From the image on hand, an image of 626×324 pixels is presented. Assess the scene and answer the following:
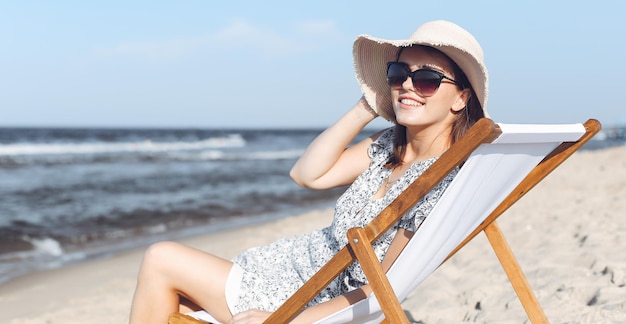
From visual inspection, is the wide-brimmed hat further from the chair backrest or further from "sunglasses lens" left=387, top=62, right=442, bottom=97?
the chair backrest

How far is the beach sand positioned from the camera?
3209 mm

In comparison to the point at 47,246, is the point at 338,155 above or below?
below

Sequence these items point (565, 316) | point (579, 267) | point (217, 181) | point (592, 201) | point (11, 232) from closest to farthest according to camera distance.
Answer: point (565, 316)
point (579, 267)
point (592, 201)
point (11, 232)
point (217, 181)

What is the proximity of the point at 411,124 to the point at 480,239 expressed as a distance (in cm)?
311

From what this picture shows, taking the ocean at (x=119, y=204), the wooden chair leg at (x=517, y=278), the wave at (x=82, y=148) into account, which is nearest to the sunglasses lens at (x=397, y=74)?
the wooden chair leg at (x=517, y=278)

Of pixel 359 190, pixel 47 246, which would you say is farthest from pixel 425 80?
pixel 47 246

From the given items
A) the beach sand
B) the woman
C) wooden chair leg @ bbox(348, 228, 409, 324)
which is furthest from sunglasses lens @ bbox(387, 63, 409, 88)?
the beach sand

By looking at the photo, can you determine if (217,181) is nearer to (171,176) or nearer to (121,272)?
(171,176)

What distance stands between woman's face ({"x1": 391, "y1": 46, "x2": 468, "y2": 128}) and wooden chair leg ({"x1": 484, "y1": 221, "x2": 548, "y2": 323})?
0.46m

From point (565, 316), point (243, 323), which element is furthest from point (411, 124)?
point (565, 316)

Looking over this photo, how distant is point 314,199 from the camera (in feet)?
35.1

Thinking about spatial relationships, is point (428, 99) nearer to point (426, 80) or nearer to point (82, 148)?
point (426, 80)

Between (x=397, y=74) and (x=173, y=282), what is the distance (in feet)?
3.52

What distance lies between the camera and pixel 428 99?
2.31m
